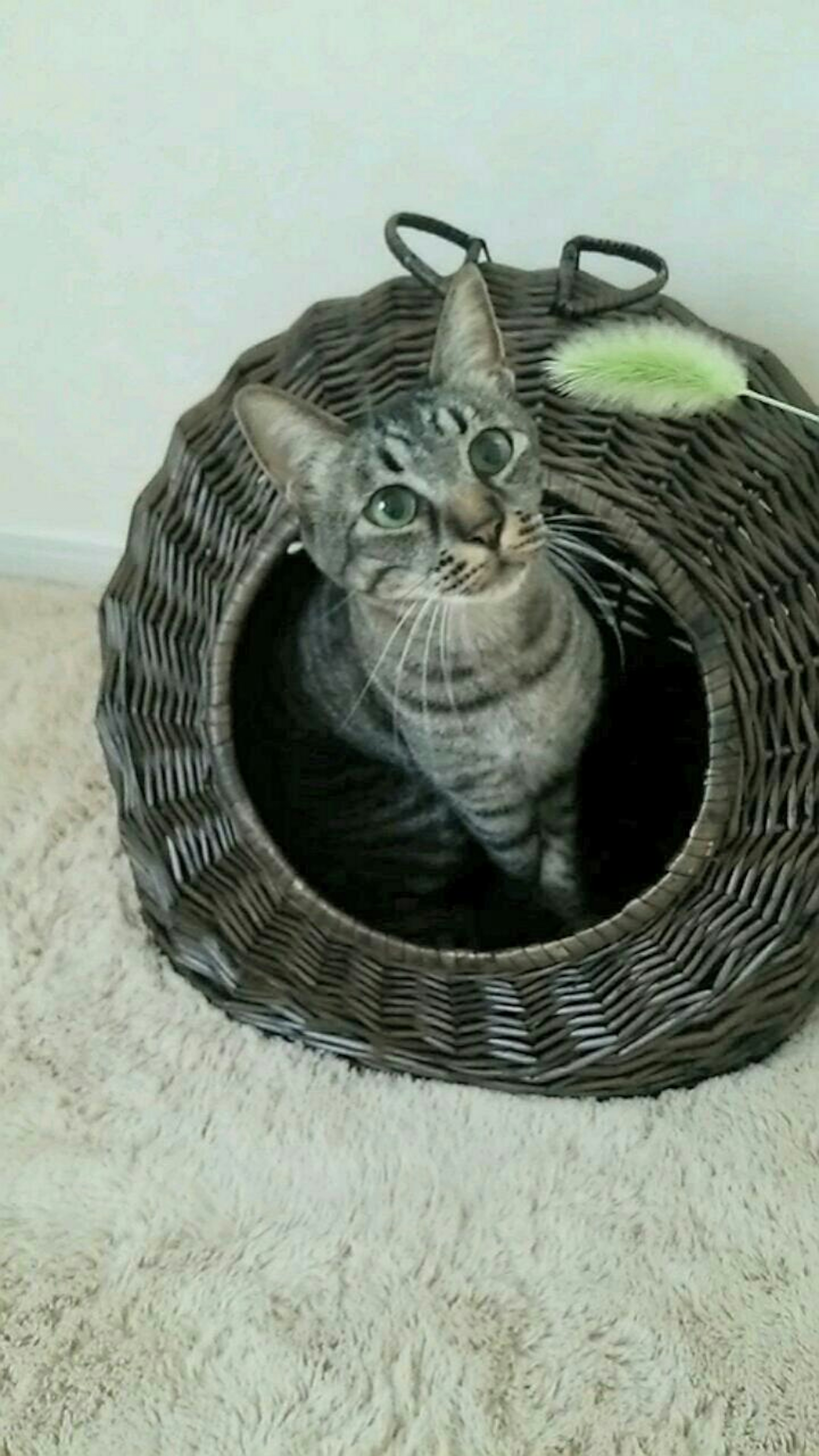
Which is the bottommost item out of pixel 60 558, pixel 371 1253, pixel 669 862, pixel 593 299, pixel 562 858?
pixel 60 558

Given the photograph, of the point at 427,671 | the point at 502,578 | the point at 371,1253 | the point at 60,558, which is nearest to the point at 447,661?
the point at 427,671

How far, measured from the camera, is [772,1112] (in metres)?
1.14

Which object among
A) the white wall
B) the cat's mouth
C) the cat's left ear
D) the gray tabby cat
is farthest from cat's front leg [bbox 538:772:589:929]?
the white wall

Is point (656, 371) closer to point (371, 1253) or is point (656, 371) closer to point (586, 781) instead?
point (586, 781)

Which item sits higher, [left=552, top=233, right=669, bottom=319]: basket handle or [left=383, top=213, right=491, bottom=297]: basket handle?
[left=552, top=233, right=669, bottom=319]: basket handle

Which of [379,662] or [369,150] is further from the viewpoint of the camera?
[369,150]

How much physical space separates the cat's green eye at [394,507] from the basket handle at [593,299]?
21cm

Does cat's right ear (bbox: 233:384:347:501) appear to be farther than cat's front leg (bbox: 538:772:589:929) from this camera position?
No

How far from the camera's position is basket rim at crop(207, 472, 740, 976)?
108 cm

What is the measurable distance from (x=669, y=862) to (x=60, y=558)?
0.91 metres

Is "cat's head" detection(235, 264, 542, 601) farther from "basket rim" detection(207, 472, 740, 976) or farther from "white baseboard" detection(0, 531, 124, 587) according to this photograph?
"white baseboard" detection(0, 531, 124, 587)

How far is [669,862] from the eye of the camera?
119 centimetres

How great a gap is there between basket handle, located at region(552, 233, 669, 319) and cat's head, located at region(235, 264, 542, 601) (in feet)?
0.25

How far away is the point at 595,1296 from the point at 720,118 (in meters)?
0.96
